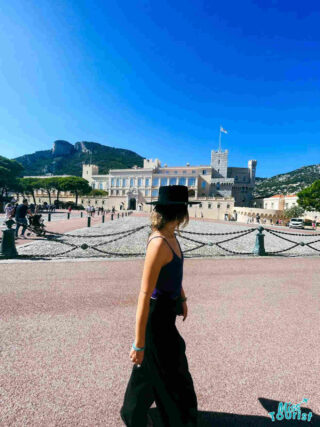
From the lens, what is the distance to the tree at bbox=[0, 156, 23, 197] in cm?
4222

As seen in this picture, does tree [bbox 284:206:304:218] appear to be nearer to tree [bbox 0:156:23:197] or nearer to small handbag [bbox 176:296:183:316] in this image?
small handbag [bbox 176:296:183:316]

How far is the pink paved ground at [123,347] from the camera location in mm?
1946

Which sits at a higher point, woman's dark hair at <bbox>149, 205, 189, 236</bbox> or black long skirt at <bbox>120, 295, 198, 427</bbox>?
woman's dark hair at <bbox>149, 205, 189, 236</bbox>

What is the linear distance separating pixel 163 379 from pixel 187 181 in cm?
7555

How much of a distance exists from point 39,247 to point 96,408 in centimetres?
809

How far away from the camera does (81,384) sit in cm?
216

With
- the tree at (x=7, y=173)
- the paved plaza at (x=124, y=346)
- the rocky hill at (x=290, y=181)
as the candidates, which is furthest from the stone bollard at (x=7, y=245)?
the rocky hill at (x=290, y=181)

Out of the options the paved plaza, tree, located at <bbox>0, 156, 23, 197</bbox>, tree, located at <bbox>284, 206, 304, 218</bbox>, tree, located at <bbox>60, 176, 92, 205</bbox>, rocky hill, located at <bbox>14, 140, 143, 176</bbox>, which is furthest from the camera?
rocky hill, located at <bbox>14, 140, 143, 176</bbox>

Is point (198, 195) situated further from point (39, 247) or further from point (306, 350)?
point (306, 350)

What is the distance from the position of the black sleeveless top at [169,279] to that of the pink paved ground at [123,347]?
1109mm

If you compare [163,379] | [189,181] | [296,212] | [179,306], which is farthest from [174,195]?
[189,181]

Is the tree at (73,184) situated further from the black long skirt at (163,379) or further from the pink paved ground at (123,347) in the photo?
the black long skirt at (163,379)

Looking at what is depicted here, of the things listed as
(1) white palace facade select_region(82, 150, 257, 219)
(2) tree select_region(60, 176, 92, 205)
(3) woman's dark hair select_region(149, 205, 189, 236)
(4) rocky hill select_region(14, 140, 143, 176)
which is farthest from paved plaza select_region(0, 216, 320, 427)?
(4) rocky hill select_region(14, 140, 143, 176)

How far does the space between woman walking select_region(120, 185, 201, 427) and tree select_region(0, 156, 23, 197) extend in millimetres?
50135
